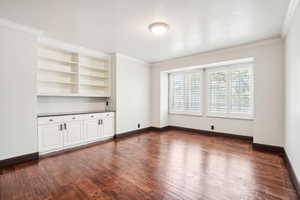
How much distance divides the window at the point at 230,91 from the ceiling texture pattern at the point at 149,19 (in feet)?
3.30

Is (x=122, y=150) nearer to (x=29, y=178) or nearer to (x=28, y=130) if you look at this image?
(x=29, y=178)

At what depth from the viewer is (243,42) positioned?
3686 mm

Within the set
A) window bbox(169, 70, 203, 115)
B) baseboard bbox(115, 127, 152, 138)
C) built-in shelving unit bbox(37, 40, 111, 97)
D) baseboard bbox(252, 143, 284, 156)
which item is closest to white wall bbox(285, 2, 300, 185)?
baseboard bbox(252, 143, 284, 156)

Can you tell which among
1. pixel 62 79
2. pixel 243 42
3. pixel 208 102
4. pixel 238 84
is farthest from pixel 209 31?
pixel 62 79

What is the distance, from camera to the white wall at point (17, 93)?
2.65 m

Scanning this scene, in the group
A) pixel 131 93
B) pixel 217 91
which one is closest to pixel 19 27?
pixel 131 93

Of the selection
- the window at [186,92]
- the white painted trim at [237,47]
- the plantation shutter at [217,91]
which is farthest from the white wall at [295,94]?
the window at [186,92]

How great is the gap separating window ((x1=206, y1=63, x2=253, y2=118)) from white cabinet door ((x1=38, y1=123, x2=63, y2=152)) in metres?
4.39

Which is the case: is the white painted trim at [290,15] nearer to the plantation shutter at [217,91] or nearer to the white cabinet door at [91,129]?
the plantation shutter at [217,91]

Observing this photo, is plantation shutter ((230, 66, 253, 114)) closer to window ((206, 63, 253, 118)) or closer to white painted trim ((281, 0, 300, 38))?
window ((206, 63, 253, 118))

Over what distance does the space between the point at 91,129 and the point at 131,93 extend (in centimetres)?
178

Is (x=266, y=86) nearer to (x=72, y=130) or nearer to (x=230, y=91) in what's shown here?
(x=230, y=91)

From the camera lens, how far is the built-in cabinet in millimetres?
3184

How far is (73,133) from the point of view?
363 cm
